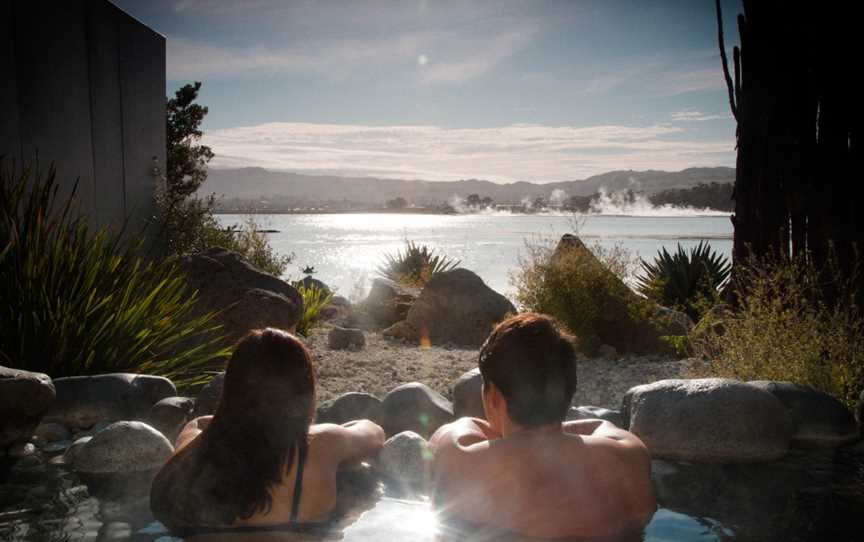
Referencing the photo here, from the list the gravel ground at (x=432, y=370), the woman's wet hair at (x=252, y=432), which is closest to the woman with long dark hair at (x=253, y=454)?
the woman's wet hair at (x=252, y=432)

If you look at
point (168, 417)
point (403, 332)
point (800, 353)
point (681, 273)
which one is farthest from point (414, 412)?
point (681, 273)

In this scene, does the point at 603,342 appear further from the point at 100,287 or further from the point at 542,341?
the point at 542,341

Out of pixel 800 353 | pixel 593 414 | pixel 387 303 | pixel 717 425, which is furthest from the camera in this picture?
pixel 387 303

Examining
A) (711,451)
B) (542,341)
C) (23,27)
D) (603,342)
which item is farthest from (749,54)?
(23,27)

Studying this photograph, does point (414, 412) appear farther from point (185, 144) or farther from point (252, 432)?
point (185, 144)

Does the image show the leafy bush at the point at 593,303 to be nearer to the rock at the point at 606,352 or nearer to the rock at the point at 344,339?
the rock at the point at 606,352

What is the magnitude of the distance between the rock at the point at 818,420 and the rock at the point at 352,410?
109 inches

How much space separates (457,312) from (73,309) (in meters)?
5.81

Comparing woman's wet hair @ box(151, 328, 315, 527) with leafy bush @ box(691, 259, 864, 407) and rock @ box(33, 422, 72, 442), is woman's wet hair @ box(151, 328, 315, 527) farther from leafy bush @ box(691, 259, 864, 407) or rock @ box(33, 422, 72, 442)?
leafy bush @ box(691, 259, 864, 407)

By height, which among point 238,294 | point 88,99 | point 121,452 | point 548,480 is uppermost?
point 88,99

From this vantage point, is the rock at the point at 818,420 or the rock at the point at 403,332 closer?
the rock at the point at 818,420

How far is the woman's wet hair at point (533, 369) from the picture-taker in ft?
10.1

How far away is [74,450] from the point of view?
15.5 feet

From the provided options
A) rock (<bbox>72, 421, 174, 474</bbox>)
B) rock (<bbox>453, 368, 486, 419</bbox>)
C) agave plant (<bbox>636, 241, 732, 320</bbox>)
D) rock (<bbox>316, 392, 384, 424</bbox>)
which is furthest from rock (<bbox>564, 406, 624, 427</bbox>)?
agave plant (<bbox>636, 241, 732, 320</bbox>)
